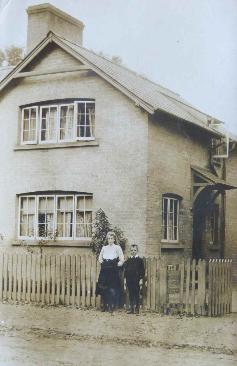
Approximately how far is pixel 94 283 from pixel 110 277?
1.89 feet

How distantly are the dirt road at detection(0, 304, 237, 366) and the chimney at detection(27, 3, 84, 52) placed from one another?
9.75 meters

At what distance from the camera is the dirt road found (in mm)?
7215

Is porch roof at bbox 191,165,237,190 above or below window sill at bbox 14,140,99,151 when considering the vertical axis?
below

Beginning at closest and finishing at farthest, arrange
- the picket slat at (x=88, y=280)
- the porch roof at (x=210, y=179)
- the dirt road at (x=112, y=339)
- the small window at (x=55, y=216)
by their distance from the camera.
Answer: the dirt road at (x=112, y=339)
the picket slat at (x=88, y=280)
the small window at (x=55, y=216)
the porch roof at (x=210, y=179)

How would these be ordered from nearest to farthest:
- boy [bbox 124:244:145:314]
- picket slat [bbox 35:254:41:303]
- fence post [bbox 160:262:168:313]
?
fence post [bbox 160:262:168:313] → boy [bbox 124:244:145:314] → picket slat [bbox 35:254:41:303]

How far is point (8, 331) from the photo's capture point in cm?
924

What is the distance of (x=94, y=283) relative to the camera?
12312 millimetres

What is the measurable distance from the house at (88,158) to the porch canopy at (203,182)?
4 cm

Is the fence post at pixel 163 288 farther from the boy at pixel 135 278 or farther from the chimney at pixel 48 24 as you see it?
the chimney at pixel 48 24

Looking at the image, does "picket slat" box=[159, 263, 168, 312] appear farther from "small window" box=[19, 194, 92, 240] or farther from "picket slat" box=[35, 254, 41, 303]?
"small window" box=[19, 194, 92, 240]

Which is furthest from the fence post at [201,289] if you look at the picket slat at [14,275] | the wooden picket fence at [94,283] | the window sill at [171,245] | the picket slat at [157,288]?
the picket slat at [14,275]

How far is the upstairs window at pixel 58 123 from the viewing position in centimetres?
1496

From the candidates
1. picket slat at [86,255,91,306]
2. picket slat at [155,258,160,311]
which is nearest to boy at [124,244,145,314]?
picket slat at [155,258,160,311]

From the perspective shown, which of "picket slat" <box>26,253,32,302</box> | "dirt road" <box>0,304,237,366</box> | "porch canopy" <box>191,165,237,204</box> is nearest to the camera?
"dirt road" <box>0,304,237,366</box>
